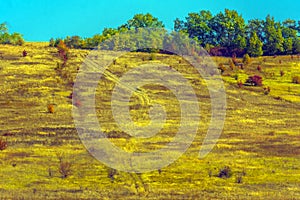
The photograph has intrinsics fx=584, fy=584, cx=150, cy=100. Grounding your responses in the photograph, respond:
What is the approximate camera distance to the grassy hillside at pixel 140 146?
34.2 metres

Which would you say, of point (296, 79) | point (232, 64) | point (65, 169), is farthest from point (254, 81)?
point (65, 169)

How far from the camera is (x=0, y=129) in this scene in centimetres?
4872

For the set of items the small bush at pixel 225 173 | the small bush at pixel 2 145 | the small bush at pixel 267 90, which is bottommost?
the small bush at pixel 225 173

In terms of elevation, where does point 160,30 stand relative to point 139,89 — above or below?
above

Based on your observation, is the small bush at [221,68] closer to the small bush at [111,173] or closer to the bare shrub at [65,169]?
the small bush at [111,173]

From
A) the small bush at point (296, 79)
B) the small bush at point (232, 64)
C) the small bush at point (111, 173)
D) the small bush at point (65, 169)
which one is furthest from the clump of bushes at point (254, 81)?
the small bush at point (65, 169)

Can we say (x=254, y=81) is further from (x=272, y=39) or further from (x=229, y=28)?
(x=229, y=28)

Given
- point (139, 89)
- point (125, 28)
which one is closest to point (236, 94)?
point (139, 89)

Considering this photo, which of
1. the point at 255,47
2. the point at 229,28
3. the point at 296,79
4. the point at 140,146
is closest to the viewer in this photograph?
the point at 140,146

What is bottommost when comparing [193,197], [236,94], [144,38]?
[193,197]

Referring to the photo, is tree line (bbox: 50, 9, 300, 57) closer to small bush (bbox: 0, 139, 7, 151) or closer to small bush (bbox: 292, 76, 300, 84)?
small bush (bbox: 292, 76, 300, 84)

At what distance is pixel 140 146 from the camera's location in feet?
148

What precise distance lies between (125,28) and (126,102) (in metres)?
67.4

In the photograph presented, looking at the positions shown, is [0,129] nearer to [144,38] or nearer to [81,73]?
[81,73]
